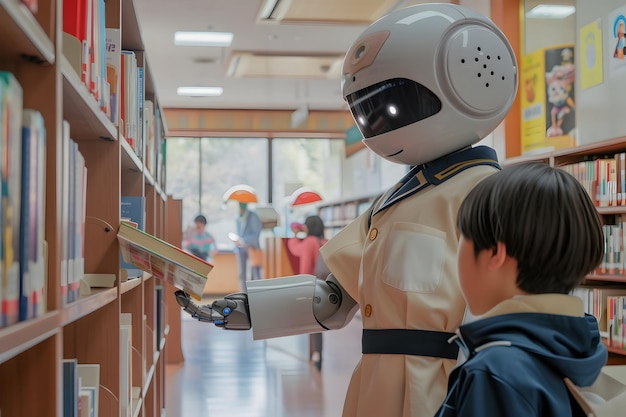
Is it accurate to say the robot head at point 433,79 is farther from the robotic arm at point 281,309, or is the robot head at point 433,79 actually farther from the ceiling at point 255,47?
the ceiling at point 255,47

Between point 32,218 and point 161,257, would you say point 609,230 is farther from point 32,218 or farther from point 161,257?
point 32,218

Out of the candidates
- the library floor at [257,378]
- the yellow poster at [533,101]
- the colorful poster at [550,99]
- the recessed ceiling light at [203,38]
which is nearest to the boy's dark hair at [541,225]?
the library floor at [257,378]

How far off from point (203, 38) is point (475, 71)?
23.5ft

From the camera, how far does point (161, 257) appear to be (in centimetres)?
158

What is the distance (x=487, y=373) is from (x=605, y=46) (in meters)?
4.03

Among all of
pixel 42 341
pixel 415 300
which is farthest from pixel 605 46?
pixel 42 341

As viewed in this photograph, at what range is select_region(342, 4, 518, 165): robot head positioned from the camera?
70.8 inches

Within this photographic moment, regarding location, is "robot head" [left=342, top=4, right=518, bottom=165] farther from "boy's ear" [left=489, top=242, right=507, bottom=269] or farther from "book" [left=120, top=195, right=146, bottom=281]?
"book" [left=120, top=195, right=146, bottom=281]

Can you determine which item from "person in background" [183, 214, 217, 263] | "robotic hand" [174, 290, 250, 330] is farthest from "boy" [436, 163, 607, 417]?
"person in background" [183, 214, 217, 263]

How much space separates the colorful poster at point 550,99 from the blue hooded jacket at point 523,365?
4365 mm

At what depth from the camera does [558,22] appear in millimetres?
5723

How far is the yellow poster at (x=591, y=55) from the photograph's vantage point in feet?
15.0

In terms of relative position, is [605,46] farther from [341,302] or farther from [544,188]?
[544,188]

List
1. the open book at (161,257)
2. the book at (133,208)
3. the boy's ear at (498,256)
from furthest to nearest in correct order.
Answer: the book at (133,208) → the open book at (161,257) → the boy's ear at (498,256)
